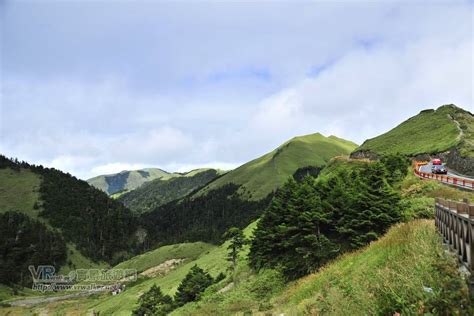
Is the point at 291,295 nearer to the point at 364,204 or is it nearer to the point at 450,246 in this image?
the point at 364,204

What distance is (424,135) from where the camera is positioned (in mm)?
119375

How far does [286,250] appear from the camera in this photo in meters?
32.6

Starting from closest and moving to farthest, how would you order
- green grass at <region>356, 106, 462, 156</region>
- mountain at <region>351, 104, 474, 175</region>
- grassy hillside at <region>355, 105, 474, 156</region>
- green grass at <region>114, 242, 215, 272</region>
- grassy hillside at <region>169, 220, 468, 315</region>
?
grassy hillside at <region>169, 220, 468, 315</region> → mountain at <region>351, 104, 474, 175</region> → grassy hillside at <region>355, 105, 474, 156</region> → green grass at <region>356, 106, 462, 156</region> → green grass at <region>114, 242, 215, 272</region>

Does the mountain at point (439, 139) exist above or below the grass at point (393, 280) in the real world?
above

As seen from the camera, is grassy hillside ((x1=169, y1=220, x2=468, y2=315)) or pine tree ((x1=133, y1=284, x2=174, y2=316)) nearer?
grassy hillside ((x1=169, y1=220, x2=468, y2=315))

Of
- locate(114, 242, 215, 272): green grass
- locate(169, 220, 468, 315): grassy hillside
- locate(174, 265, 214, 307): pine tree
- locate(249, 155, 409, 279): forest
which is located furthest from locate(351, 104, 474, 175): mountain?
locate(114, 242, 215, 272): green grass

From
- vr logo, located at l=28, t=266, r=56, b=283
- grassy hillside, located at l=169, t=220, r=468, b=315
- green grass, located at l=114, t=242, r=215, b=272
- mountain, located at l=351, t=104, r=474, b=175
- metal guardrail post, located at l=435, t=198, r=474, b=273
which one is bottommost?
vr logo, located at l=28, t=266, r=56, b=283

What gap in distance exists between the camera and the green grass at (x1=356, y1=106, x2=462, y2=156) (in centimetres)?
9594

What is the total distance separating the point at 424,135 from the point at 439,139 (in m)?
20.4

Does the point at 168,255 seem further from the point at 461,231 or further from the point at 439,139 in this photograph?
the point at 461,231

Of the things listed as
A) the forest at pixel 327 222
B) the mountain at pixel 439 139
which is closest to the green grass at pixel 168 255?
the mountain at pixel 439 139

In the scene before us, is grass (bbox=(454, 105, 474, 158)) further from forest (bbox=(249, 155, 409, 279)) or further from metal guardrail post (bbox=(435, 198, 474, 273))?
metal guardrail post (bbox=(435, 198, 474, 273))

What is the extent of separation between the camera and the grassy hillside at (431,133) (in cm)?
9286

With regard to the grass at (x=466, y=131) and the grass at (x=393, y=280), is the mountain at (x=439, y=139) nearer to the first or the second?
the grass at (x=466, y=131)
